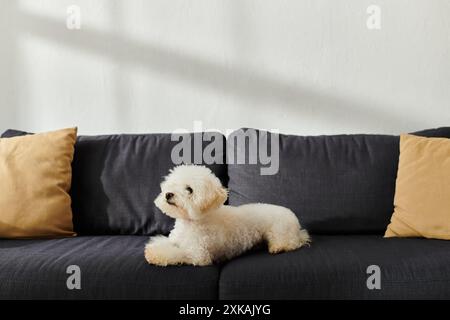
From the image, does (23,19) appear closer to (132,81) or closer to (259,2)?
(132,81)

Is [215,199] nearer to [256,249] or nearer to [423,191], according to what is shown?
[256,249]

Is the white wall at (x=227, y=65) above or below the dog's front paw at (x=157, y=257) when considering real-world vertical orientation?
above

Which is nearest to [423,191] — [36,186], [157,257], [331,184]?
[331,184]

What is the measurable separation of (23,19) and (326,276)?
2115 millimetres

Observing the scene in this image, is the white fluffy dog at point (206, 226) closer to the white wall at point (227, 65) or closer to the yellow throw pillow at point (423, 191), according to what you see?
the yellow throw pillow at point (423, 191)

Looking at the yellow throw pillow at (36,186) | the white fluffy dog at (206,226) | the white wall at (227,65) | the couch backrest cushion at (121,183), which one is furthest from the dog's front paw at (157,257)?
the white wall at (227,65)

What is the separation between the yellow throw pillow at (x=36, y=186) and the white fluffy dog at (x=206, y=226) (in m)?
0.50

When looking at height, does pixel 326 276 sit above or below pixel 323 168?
below

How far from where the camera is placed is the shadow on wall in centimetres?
254

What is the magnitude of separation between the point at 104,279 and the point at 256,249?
567 millimetres

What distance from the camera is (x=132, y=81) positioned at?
8.49 feet

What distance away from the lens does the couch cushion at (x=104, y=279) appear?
1.49 meters

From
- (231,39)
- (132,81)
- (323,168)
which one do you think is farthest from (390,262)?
(132,81)

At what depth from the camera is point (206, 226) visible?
167 cm
